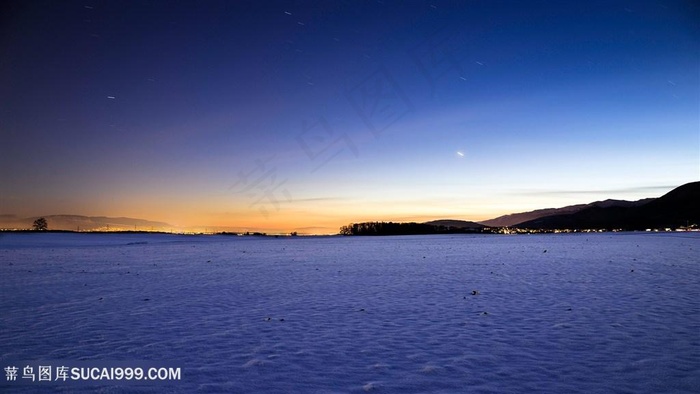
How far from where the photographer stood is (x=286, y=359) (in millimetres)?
7305

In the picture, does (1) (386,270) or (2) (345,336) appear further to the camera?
(1) (386,270)

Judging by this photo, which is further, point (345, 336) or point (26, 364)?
point (345, 336)

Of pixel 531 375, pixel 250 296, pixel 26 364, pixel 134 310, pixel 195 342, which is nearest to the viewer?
pixel 531 375

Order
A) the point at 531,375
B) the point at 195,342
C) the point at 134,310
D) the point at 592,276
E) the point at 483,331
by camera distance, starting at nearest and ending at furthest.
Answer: the point at 531,375
the point at 195,342
the point at 483,331
the point at 134,310
the point at 592,276

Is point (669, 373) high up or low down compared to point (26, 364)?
down

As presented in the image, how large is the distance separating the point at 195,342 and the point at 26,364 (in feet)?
9.49

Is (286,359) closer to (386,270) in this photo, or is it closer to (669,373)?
(669,373)

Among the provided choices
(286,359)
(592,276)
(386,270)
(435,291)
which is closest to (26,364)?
(286,359)

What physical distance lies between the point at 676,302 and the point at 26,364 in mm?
16867

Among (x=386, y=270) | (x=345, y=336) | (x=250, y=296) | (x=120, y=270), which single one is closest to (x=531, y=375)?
(x=345, y=336)

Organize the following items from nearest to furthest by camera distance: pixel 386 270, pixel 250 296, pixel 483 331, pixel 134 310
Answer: pixel 483 331
pixel 134 310
pixel 250 296
pixel 386 270

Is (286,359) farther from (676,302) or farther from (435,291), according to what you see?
(676,302)

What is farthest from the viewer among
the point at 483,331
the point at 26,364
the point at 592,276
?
the point at 592,276

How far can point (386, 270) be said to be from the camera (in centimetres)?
2353
